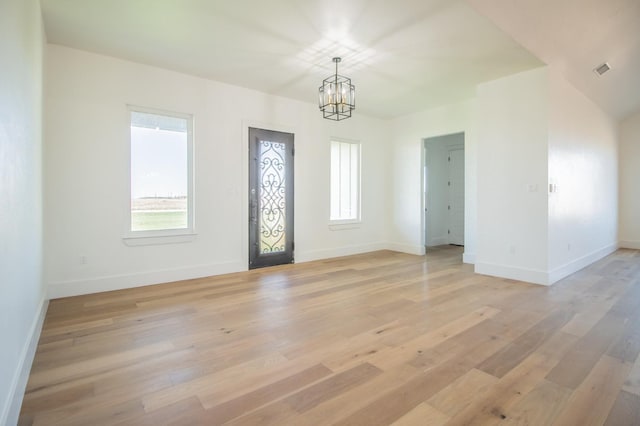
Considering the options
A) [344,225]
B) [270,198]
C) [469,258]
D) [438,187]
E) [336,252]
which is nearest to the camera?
[270,198]

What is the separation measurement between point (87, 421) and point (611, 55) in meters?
6.68

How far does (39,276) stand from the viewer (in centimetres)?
295

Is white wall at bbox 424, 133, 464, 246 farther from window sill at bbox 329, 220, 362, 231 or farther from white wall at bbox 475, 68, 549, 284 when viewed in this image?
white wall at bbox 475, 68, 549, 284

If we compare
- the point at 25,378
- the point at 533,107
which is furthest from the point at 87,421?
the point at 533,107

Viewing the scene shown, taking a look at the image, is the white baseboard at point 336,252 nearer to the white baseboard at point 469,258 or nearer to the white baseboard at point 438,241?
the white baseboard at point 438,241

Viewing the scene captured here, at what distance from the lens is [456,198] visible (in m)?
8.06

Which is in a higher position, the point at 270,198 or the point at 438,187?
the point at 438,187

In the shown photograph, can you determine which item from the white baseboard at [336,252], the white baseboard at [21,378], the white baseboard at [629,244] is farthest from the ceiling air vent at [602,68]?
the white baseboard at [21,378]

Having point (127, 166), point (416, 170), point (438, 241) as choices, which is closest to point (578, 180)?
point (416, 170)

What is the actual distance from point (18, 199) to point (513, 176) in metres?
5.29

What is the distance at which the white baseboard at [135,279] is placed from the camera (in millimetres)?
3730

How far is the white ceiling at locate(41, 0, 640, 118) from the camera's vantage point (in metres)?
3.00

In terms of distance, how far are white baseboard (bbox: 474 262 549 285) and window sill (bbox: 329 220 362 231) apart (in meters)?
2.48

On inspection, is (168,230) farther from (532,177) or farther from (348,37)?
(532,177)
